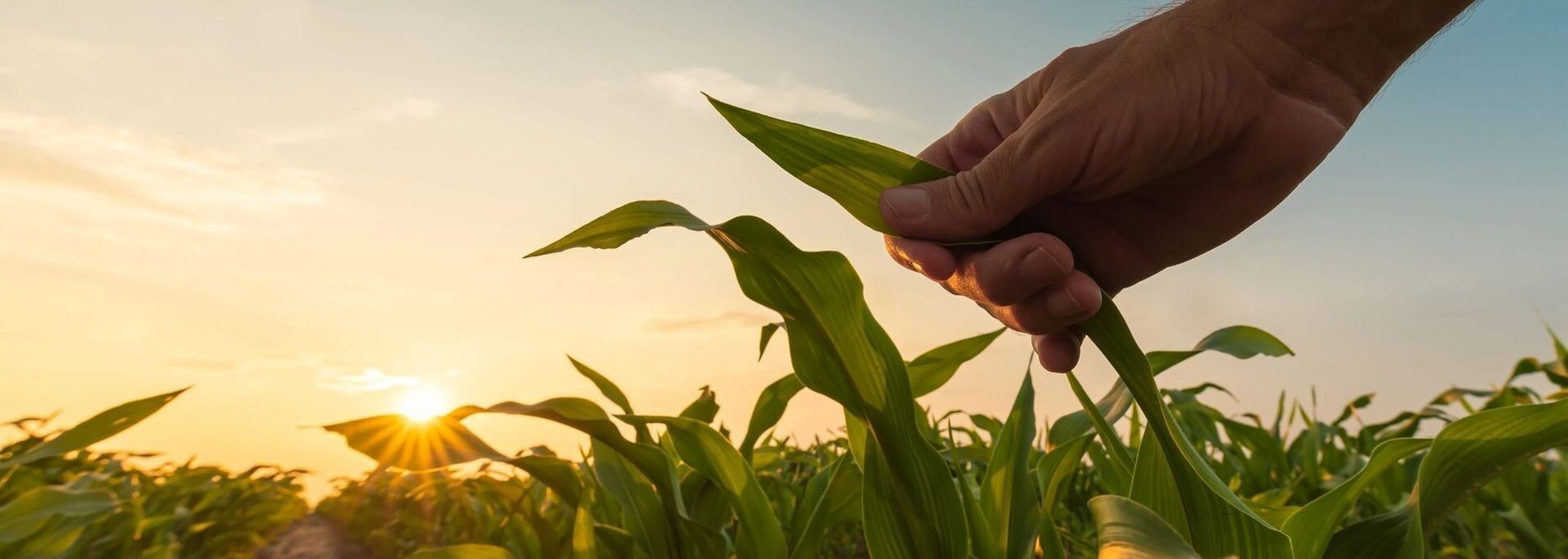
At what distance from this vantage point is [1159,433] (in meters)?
1.02

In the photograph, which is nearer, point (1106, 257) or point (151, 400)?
point (151, 400)

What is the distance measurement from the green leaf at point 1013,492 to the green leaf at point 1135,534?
415mm

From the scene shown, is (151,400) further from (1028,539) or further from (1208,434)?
(1208,434)

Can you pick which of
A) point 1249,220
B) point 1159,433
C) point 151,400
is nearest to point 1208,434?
point 1249,220

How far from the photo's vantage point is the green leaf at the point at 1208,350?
1.62 metres

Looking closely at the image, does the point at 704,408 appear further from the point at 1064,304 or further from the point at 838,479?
the point at 1064,304

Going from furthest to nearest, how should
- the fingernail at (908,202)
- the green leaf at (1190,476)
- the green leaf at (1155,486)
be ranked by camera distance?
the green leaf at (1155,486) → the fingernail at (908,202) → the green leaf at (1190,476)

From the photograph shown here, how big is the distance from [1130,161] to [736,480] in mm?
735

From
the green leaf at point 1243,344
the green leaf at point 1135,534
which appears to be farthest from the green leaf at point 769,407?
the green leaf at point 1135,534

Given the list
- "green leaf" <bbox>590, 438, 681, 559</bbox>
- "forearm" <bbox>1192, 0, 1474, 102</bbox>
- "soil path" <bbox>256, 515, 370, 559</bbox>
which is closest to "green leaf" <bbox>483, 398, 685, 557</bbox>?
"green leaf" <bbox>590, 438, 681, 559</bbox>

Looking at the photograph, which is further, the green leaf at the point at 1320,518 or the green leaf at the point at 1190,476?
the green leaf at the point at 1320,518

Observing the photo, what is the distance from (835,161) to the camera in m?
1.03

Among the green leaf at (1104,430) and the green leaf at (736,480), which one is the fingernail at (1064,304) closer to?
the green leaf at (1104,430)

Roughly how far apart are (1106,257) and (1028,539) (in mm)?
654
